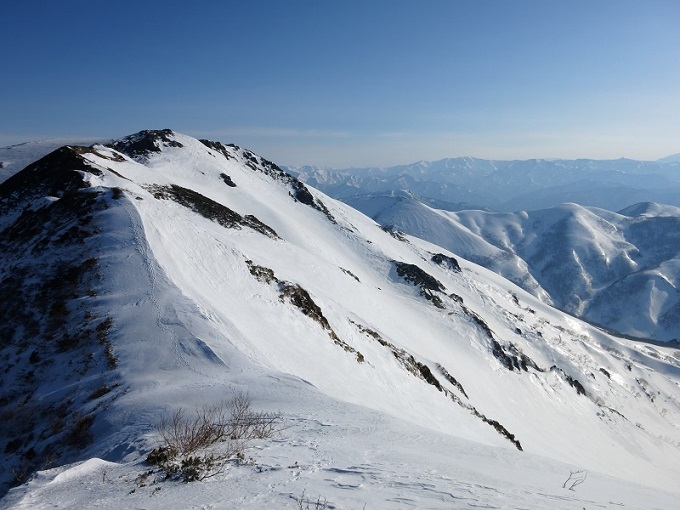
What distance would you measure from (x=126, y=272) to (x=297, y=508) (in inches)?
734

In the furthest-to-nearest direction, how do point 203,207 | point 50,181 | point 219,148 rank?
point 219,148
point 203,207
point 50,181

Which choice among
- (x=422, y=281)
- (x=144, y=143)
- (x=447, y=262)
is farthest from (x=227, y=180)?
(x=447, y=262)

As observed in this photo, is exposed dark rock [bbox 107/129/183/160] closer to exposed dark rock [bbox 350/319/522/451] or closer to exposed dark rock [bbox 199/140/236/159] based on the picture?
exposed dark rock [bbox 199/140/236/159]

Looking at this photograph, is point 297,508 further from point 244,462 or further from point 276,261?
point 276,261

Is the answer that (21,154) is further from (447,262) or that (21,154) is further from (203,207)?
(447,262)

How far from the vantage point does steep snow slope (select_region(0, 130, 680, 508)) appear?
304 inches

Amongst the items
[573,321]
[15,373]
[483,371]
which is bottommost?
[573,321]

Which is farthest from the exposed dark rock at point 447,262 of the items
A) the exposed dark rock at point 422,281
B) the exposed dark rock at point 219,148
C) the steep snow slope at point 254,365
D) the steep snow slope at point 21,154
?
the steep snow slope at point 21,154

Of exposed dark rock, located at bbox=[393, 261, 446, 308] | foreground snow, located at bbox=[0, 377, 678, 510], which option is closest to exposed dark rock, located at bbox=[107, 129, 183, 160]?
exposed dark rock, located at bbox=[393, 261, 446, 308]

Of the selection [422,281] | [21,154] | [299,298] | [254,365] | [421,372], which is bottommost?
[422,281]

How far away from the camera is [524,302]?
114m

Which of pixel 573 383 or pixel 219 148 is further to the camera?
pixel 219 148

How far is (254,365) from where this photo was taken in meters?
15.5

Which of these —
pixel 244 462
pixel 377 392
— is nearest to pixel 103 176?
pixel 377 392
